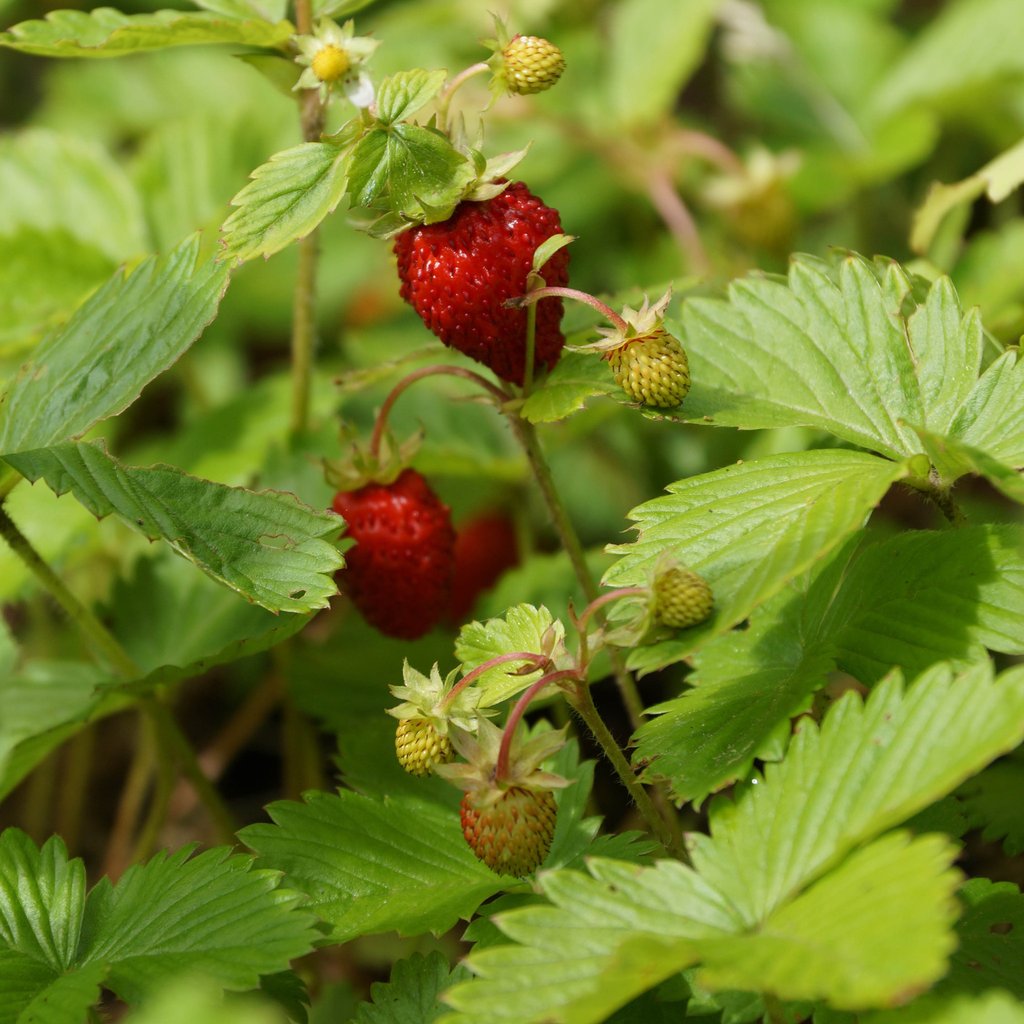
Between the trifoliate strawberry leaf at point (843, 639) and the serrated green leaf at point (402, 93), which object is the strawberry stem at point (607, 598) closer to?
the trifoliate strawberry leaf at point (843, 639)

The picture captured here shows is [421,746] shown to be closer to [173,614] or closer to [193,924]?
[193,924]

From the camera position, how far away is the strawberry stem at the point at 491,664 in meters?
1.28

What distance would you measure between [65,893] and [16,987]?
4.8 inches

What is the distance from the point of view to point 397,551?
5.74 ft

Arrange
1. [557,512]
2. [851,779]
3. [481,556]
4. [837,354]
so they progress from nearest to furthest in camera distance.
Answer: [851,779] < [837,354] < [557,512] < [481,556]

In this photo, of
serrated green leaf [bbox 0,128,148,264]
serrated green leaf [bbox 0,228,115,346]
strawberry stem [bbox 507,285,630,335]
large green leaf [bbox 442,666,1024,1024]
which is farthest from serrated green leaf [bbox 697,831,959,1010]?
serrated green leaf [bbox 0,128,148,264]

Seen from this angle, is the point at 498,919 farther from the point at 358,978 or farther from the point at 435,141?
the point at 358,978

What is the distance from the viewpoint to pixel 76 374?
159 cm

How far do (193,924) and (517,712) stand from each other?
43cm

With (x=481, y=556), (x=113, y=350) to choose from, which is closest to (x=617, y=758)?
(x=113, y=350)

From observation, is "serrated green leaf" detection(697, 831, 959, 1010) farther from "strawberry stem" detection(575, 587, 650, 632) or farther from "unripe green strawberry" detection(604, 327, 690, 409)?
"unripe green strawberry" detection(604, 327, 690, 409)

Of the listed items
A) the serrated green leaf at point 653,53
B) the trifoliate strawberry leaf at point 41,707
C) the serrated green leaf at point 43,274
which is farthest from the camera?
the serrated green leaf at point 653,53

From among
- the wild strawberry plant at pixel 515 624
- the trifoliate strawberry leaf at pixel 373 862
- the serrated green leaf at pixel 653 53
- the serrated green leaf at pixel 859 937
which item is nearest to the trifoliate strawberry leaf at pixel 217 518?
the wild strawberry plant at pixel 515 624

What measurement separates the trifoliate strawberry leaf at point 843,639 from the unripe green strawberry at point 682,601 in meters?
0.20
